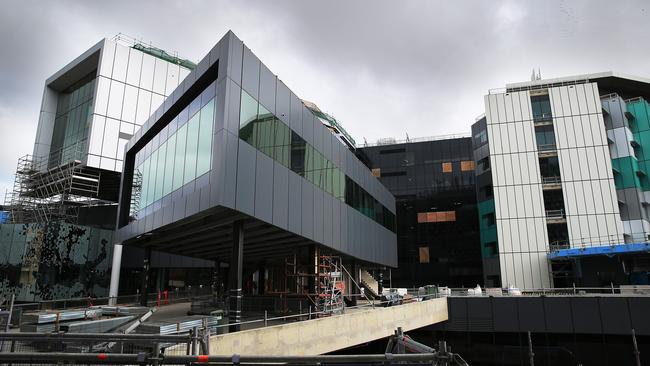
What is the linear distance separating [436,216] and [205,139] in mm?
54722

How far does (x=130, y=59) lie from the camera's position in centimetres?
4366

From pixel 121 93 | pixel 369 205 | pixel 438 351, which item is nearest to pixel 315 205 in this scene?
pixel 369 205

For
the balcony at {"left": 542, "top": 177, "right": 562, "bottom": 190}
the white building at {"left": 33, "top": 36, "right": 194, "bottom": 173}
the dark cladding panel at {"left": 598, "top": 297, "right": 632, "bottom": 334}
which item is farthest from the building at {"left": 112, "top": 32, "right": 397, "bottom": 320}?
the balcony at {"left": 542, "top": 177, "right": 562, "bottom": 190}

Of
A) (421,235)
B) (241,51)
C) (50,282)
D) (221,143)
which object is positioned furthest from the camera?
(421,235)

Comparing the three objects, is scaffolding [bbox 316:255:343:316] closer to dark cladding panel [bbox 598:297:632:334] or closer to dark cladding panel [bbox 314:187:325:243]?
dark cladding panel [bbox 314:187:325:243]

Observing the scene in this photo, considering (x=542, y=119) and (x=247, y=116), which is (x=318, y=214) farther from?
(x=542, y=119)

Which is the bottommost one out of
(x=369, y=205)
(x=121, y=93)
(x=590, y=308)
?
(x=590, y=308)

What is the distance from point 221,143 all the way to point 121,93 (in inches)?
1236

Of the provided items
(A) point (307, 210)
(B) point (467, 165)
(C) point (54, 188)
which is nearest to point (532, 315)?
(A) point (307, 210)

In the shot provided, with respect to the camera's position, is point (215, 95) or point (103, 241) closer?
point (215, 95)

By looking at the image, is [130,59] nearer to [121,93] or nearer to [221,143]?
[121,93]

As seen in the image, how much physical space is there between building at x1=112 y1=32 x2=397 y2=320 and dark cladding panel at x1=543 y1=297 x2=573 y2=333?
545 inches

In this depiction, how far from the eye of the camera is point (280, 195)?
1991cm

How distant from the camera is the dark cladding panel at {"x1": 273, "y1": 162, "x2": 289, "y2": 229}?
1945 centimetres
